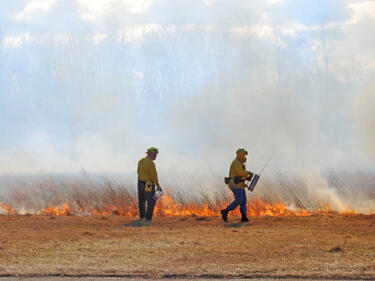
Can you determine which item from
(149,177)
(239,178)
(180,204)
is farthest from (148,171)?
(180,204)

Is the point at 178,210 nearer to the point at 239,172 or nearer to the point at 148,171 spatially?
the point at 148,171

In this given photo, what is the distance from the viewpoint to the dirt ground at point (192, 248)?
322 inches

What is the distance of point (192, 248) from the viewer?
34.2ft

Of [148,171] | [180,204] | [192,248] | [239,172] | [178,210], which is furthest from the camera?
[180,204]

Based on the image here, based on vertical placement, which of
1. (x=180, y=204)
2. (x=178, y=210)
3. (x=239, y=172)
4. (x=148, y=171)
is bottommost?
(x=178, y=210)

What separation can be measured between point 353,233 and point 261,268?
445cm

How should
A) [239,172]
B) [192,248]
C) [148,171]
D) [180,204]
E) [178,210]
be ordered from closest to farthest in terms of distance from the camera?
[192,248] → [239,172] → [148,171] → [178,210] → [180,204]

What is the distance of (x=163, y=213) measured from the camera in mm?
17250

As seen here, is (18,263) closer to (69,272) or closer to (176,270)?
(69,272)

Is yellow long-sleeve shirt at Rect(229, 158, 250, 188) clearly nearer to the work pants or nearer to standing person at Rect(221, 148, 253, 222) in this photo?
standing person at Rect(221, 148, 253, 222)

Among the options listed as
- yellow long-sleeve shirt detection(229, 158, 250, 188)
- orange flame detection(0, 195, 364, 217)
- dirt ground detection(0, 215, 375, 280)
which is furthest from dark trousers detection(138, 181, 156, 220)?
yellow long-sleeve shirt detection(229, 158, 250, 188)

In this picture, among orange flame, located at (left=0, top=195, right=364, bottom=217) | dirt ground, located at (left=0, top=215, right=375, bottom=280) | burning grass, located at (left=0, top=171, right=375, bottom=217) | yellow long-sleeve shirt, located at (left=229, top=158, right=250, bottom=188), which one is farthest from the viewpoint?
burning grass, located at (left=0, top=171, right=375, bottom=217)

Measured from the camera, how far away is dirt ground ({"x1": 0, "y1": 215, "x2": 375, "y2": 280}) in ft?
26.9

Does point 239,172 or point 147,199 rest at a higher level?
point 239,172
